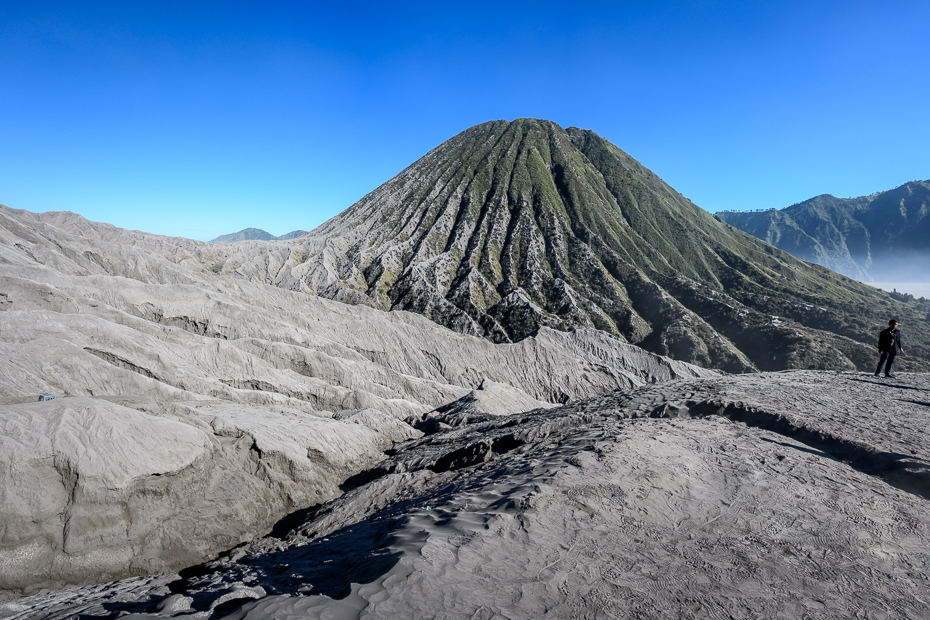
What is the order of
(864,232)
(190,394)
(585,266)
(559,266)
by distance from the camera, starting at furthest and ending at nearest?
(864,232) → (559,266) → (585,266) → (190,394)

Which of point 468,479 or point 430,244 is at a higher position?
point 430,244

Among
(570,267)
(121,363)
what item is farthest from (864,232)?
(121,363)

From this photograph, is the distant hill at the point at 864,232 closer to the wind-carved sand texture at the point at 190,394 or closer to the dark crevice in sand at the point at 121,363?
the wind-carved sand texture at the point at 190,394

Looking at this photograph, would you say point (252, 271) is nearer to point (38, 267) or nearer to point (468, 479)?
point (38, 267)

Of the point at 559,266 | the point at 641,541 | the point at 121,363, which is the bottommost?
the point at 641,541

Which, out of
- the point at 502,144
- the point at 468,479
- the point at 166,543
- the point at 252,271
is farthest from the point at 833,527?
the point at 502,144

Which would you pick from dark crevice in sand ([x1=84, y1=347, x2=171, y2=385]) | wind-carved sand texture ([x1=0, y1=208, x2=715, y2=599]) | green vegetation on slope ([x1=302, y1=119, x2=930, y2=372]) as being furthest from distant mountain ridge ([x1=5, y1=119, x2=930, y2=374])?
dark crevice in sand ([x1=84, y1=347, x2=171, y2=385])

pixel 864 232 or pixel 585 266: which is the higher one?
pixel 864 232

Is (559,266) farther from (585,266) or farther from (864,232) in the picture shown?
(864,232)
